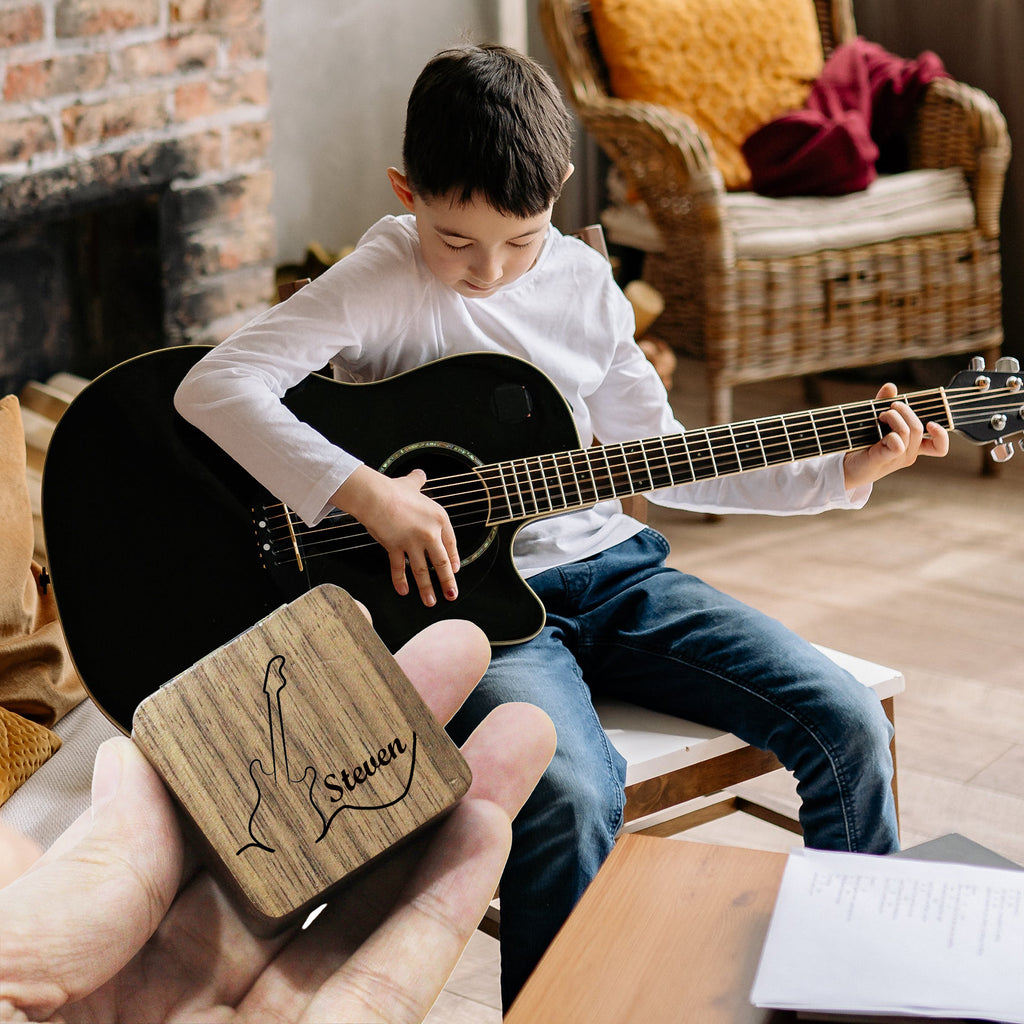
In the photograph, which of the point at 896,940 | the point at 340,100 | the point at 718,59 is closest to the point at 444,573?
the point at 896,940

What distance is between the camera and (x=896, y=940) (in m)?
0.73

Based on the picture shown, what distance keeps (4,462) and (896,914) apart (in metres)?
0.93

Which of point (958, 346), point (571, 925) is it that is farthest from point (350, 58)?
point (571, 925)

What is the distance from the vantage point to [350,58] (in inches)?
115

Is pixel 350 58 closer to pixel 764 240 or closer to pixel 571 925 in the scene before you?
pixel 764 240

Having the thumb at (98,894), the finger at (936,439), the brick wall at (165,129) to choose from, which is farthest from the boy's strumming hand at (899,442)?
the brick wall at (165,129)

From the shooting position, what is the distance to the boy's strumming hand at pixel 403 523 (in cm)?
105

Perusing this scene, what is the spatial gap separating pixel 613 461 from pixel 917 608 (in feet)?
3.66

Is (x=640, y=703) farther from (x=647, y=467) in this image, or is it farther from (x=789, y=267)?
(x=789, y=267)

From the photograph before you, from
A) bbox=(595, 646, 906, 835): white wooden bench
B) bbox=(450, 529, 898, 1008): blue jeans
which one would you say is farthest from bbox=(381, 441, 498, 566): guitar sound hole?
bbox=(595, 646, 906, 835): white wooden bench

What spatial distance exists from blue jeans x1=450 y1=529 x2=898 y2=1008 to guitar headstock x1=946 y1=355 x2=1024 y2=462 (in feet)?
0.95

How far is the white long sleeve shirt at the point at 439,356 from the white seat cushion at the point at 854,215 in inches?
43.2

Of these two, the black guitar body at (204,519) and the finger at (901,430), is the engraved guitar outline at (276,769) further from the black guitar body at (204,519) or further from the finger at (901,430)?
the finger at (901,430)

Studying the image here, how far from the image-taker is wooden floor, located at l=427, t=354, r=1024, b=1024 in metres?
1.52
